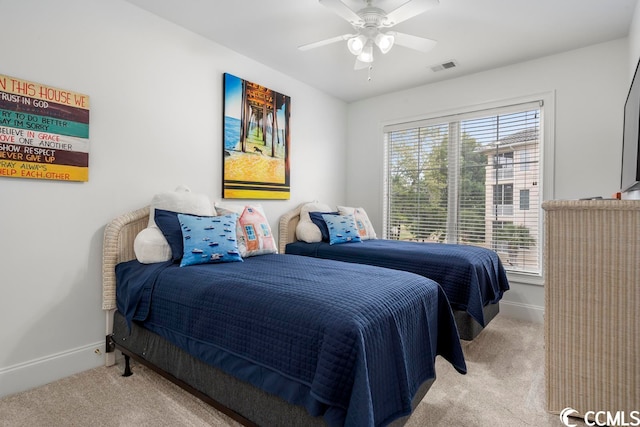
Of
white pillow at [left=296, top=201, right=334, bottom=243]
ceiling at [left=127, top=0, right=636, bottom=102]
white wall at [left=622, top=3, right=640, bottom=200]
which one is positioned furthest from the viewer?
white pillow at [left=296, top=201, right=334, bottom=243]

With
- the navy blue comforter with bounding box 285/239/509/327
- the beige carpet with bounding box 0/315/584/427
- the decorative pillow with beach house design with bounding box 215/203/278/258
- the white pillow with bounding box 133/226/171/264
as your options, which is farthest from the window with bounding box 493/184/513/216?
the white pillow with bounding box 133/226/171/264

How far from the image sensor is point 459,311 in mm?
2479

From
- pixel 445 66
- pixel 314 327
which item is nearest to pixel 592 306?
pixel 314 327

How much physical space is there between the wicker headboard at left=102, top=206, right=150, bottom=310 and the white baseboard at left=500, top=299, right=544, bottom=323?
344cm

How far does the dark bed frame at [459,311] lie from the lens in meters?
2.47

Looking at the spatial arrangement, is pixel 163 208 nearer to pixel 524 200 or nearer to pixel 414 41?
pixel 414 41

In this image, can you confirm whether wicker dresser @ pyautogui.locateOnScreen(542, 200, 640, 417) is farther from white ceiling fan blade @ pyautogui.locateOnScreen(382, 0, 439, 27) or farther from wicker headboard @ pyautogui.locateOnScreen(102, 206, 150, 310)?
wicker headboard @ pyautogui.locateOnScreen(102, 206, 150, 310)

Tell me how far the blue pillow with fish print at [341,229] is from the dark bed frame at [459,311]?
380 mm

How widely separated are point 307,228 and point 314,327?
2.30 meters

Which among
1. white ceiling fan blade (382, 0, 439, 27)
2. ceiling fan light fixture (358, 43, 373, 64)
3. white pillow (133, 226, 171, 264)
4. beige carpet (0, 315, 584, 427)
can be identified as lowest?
beige carpet (0, 315, 584, 427)

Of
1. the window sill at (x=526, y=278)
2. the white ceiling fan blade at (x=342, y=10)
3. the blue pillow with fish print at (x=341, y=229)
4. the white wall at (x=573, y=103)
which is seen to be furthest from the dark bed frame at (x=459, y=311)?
the white ceiling fan blade at (x=342, y=10)

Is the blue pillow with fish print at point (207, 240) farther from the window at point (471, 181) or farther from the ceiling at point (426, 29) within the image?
the window at point (471, 181)

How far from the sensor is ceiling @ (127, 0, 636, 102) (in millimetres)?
2424

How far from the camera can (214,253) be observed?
87.6 inches
